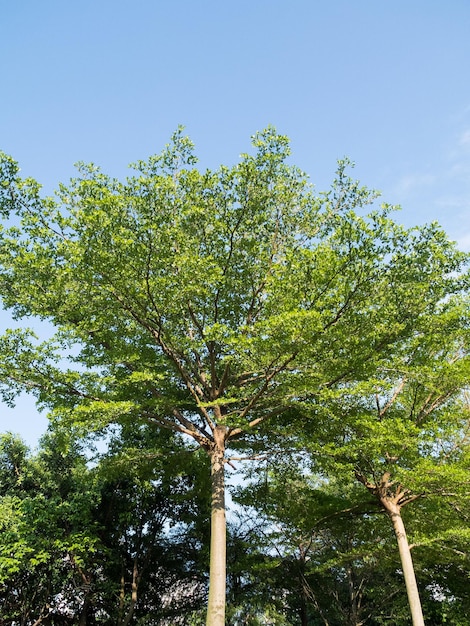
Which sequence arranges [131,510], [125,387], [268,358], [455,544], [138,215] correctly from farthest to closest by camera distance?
[131,510] → [455,544] → [125,387] → [138,215] → [268,358]

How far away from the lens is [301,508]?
47.1 feet

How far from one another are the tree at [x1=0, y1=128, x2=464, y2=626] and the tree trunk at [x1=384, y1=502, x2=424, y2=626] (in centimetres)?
393

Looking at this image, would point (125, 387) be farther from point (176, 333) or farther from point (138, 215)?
point (138, 215)

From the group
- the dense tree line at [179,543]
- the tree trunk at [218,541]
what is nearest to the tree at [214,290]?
the tree trunk at [218,541]

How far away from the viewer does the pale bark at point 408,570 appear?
11.0 metres

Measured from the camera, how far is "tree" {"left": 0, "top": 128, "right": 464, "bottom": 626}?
9.28 meters

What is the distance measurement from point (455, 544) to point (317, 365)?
25.1 ft

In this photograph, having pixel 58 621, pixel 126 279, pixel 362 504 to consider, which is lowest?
pixel 58 621

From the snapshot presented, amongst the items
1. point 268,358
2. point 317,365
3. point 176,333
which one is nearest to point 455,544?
point 317,365

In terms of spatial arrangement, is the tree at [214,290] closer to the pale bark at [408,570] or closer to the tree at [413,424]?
the tree at [413,424]

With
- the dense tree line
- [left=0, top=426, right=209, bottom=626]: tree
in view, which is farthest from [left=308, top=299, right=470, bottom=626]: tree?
[left=0, top=426, right=209, bottom=626]: tree

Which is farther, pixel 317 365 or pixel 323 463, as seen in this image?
pixel 323 463

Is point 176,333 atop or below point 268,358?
atop

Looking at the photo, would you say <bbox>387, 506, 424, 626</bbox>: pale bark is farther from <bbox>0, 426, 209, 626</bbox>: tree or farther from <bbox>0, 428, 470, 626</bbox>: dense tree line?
<bbox>0, 426, 209, 626</bbox>: tree
